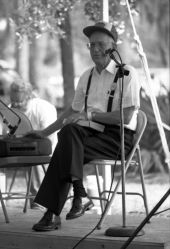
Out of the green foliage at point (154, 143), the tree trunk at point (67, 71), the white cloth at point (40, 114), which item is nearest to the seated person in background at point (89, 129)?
the white cloth at point (40, 114)

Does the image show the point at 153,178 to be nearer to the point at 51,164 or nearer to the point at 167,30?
the point at 51,164

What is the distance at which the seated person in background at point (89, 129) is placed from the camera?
5.55 m

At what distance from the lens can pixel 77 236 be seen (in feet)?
17.4

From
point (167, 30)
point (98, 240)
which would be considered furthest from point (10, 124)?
point (167, 30)

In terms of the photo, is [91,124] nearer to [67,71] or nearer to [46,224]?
[46,224]

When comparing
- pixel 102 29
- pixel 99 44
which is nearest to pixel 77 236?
pixel 99 44

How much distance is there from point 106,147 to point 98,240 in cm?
85

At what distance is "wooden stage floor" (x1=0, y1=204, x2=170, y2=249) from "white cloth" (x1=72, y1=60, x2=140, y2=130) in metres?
0.80

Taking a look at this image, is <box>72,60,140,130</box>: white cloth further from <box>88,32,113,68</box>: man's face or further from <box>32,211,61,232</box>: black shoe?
<box>32,211,61,232</box>: black shoe

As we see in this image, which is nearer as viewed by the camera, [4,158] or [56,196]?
[56,196]

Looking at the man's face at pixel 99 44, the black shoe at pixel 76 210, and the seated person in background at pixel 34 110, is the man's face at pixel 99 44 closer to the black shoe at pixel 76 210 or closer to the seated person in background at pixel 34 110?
the black shoe at pixel 76 210

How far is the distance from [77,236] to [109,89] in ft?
3.95

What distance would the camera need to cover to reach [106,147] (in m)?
5.82

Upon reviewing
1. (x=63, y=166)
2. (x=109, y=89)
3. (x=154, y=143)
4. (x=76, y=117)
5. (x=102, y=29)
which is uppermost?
(x=102, y=29)
